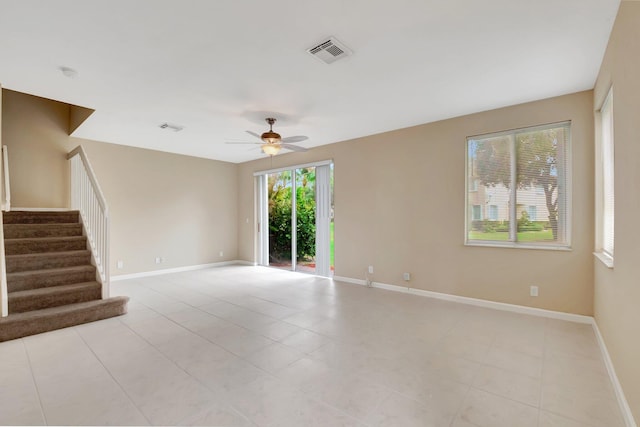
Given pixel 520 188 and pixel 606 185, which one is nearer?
pixel 606 185

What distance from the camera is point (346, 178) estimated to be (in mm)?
5605

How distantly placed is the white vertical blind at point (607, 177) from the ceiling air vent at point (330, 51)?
2.47 meters

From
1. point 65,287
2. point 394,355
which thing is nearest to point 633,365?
point 394,355

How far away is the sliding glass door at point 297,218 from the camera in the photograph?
596 centimetres

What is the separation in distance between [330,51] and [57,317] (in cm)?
409

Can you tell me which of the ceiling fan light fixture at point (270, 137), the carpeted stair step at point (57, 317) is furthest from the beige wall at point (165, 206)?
the ceiling fan light fixture at point (270, 137)

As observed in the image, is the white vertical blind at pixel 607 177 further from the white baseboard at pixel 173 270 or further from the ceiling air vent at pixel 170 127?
the white baseboard at pixel 173 270

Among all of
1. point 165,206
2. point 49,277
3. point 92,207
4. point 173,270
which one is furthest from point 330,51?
point 173,270

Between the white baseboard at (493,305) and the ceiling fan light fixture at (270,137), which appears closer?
the white baseboard at (493,305)

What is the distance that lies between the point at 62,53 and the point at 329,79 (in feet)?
7.93

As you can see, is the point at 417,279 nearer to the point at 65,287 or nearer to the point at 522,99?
the point at 522,99

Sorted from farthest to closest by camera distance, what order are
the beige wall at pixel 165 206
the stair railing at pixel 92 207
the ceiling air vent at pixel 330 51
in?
1. the beige wall at pixel 165 206
2. the stair railing at pixel 92 207
3. the ceiling air vent at pixel 330 51

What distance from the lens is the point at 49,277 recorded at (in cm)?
377

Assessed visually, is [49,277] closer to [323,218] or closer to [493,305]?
[323,218]
